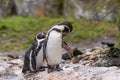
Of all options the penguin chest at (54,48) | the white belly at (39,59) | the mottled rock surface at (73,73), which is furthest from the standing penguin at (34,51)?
the penguin chest at (54,48)

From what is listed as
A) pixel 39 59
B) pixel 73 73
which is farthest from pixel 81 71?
pixel 39 59

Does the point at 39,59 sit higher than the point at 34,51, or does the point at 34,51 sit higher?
the point at 34,51

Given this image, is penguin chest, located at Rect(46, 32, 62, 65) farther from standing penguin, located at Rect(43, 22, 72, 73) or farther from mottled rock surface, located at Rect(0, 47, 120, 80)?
mottled rock surface, located at Rect(0, 47, 120, 80)

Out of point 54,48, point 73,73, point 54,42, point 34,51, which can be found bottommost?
point 73,73

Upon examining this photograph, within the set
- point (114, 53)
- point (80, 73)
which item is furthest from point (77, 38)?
point (80, 73)

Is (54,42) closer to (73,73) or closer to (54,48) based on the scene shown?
(54,48)

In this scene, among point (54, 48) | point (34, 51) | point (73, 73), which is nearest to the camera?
point (73, 73)

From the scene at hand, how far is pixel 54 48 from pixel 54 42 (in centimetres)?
11

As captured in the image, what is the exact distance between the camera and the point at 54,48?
7195mm

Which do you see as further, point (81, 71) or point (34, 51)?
point (34, 51)

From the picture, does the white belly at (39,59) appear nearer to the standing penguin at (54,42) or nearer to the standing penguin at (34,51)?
the standing penguin at (34,51)

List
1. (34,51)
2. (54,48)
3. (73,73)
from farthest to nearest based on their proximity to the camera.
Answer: (34,51), (54,48), (73,73)

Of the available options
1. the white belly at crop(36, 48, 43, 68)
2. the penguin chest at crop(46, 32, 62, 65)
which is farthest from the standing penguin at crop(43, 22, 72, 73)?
the white belly at crop(36, 48, 43, 68)

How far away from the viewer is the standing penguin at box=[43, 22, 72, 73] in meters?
7.11
